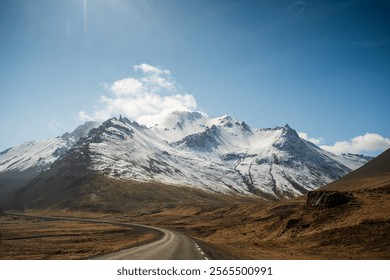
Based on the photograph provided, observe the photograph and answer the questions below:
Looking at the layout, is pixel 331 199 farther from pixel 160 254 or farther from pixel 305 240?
pixel 160 254

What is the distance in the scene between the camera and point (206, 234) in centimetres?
7550

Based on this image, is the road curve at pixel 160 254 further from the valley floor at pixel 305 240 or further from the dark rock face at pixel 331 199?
the dark rock face at pixel 331 199

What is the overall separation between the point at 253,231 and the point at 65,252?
112ft

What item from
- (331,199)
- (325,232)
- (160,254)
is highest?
(331,199)

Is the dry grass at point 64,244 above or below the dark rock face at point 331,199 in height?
below

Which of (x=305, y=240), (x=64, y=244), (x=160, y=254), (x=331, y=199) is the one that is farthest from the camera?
(x=331, y=199)

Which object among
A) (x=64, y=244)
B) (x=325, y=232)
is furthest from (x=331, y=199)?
(x=64, y=244)

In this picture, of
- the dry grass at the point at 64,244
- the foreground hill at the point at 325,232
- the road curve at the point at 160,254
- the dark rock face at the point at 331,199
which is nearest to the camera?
the road curve at the point at 160,254

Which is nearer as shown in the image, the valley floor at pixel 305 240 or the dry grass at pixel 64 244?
the valley floor at pixel 305 240

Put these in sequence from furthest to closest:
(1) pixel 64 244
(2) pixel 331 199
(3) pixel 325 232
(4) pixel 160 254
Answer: (2) pixel 331 199
(1) pixel 64 244
(3) pixel 325 232
(4) pixel 160 254

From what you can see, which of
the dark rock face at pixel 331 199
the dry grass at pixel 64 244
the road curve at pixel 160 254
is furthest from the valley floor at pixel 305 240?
the road curve at pixel 160 254

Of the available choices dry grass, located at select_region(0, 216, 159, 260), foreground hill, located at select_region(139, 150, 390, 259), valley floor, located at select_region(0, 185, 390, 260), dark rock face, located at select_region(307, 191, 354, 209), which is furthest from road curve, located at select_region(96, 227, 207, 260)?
dark rock face, located at select_region(307, 191, 354, 209)
